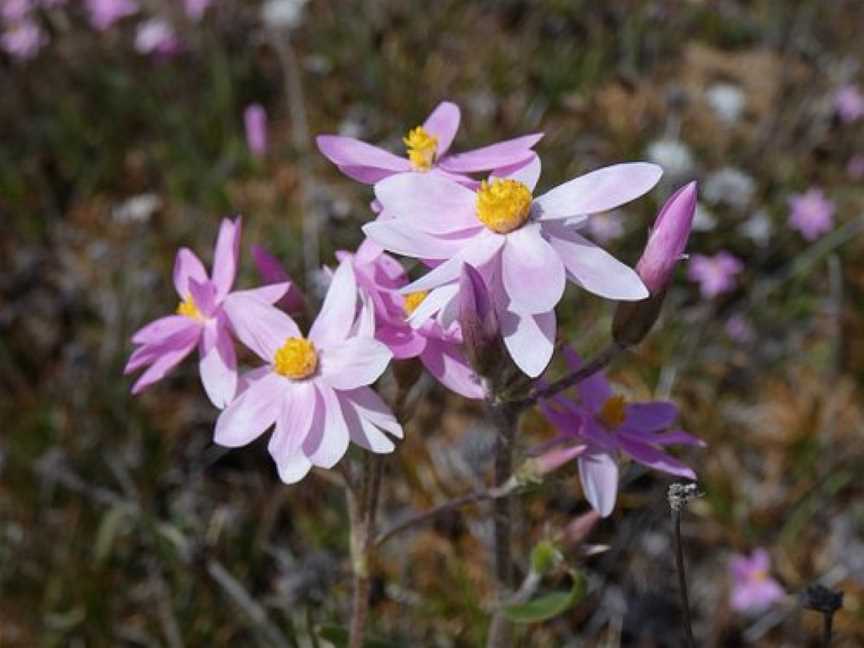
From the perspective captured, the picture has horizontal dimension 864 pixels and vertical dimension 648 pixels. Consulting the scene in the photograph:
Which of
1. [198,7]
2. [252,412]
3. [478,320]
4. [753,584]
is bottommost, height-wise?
[753,584]

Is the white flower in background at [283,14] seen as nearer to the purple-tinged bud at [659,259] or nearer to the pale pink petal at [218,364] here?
the pale pink petal at [218,364]

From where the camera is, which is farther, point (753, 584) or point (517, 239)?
point (753, 584)

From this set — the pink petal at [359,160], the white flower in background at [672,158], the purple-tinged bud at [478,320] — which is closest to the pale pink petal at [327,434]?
the purple-tinged bud at [478,320]

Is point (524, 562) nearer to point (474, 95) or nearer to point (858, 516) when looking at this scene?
point (858, 516)

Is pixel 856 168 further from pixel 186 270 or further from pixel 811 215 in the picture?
pixel 186 270

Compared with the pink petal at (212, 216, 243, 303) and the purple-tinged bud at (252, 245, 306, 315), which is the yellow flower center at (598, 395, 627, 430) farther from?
the pink petal at (212, 216, 243, 303)

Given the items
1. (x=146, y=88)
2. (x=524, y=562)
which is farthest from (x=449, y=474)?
(x=146, y=88)

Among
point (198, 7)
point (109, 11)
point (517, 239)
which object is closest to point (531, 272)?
point (517, 239)
